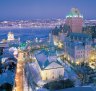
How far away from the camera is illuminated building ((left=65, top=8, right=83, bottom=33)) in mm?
36816

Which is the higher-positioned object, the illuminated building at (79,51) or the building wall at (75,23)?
the building wall at (75,23)

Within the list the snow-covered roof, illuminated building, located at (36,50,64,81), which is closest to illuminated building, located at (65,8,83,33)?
illuminated building, located at (36,50,64,81)

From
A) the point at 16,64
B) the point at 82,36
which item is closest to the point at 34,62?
the point at 16,64

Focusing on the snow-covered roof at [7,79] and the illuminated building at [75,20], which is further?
the illuminated building at [75,20]

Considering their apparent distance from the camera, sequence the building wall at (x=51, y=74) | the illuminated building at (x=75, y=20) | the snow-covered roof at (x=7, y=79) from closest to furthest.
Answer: the snow-covered roof at (x=7, y=79), the building wall at (x=51, y=74), the illuminated building at (x=75, y=20)

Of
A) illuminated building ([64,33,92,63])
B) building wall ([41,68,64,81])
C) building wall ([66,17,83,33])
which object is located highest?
building wall ([66,17,83,33])

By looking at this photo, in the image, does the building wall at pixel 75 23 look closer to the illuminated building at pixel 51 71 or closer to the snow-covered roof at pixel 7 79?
the illuminated building at pixel 51 71

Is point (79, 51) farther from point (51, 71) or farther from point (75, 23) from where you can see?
point (75, 23)

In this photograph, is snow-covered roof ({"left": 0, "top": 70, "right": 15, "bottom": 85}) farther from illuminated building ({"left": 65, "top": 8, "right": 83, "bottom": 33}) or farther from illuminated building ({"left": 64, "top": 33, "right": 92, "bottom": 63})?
illuminated building ({"left": 65, "top": 8, "right": 83, "bottom": 33})

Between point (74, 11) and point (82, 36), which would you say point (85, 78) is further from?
point (74, 11)

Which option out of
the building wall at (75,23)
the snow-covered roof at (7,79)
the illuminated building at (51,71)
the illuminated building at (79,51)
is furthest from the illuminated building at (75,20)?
the snow-covered roof at (7,79)

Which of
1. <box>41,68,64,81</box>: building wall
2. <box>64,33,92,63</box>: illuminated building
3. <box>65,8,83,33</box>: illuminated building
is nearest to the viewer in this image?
<box>41,68,64,81</box>: building wall

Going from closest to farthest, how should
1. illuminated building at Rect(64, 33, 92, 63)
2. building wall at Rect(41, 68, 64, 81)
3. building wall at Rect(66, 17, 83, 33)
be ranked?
1. building wall at Rect(41, 68, 64, 81)
2. illuminated building at Rect(64, 33, 92, 63)
3. building wall at Rect(66, 17, 83, 33)

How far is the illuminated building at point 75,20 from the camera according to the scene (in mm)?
36816
